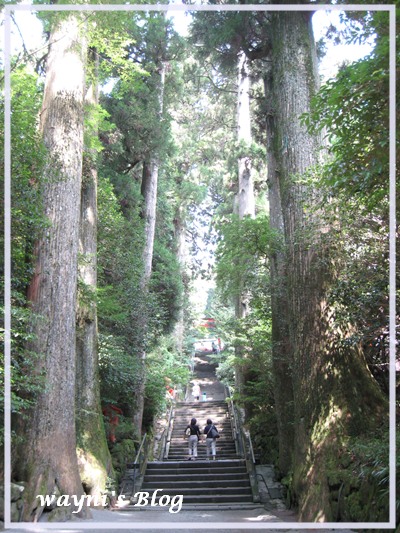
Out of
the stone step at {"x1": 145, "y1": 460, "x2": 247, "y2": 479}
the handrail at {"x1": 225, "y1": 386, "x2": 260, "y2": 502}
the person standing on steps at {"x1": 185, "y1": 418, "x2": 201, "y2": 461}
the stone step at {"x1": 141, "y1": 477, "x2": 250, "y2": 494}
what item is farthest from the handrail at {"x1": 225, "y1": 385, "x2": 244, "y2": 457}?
the stone step at {"x1": 141, "y1": 477, "x2": 250, "y2": 494}

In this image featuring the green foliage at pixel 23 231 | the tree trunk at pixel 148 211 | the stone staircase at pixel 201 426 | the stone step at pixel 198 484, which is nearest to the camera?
the green foliage at pixel 23 231

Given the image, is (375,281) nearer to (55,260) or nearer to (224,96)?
(55,260)

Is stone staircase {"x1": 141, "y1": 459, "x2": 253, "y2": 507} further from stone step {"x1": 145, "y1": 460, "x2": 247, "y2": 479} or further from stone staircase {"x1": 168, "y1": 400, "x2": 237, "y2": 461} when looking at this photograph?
stone staircase {"x1": 168, "y1": 400, "x2": 237, "y2": 461}

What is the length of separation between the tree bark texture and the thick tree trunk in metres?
3.12

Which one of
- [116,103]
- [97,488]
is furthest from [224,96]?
[97,488]

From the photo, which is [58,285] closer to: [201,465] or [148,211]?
[201,465]

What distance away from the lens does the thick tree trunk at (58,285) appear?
6852mm

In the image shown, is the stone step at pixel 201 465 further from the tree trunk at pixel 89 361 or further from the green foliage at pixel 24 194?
the green foliage at pixel 24 194

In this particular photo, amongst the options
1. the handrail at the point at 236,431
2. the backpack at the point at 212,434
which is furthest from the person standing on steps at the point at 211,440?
the handrail at the point at 236,431

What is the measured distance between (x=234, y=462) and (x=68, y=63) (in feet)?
31.2

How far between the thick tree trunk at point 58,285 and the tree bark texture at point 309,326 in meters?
3.12

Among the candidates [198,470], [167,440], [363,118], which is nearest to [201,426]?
[167,440]

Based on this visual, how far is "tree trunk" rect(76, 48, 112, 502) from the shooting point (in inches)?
364

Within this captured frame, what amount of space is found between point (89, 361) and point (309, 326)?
17.0 feet
